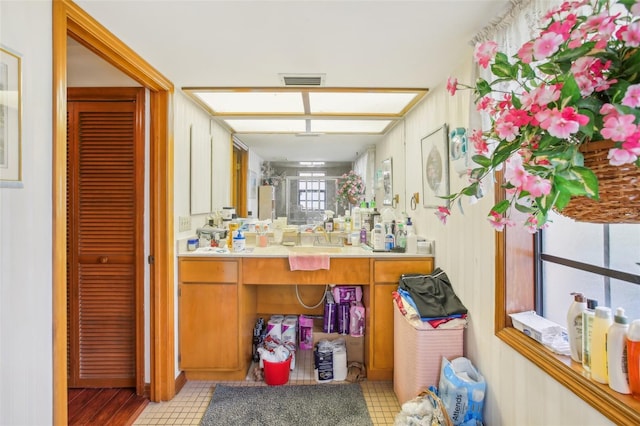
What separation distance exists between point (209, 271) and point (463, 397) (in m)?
1.68

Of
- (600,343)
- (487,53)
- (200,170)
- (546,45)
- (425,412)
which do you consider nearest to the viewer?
(546,45)

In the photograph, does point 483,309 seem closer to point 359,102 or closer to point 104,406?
point 359,102

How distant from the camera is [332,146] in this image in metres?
3.38

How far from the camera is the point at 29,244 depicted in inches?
42.3

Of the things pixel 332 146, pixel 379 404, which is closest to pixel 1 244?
pixel 379 404

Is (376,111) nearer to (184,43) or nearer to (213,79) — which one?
(213,79)

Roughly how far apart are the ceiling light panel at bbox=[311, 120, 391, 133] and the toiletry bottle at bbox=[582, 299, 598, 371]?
82.8 inches

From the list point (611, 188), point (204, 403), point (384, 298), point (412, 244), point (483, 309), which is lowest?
point (204, 403)

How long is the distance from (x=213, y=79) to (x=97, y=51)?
0.64 meters

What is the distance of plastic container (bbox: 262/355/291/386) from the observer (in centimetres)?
220

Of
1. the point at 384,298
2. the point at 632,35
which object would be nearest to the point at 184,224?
the point at 384,298

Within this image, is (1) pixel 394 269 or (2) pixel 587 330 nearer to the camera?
(2) pixel 587 330

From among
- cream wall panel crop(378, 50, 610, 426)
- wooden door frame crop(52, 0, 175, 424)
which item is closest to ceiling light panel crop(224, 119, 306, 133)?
wooden door frame crop(52, 0, 175, 424)

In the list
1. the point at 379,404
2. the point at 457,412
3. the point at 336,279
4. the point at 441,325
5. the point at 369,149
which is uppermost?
the point at 369,149
